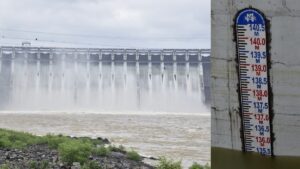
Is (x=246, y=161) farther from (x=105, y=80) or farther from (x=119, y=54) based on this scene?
(x=105, y=80)

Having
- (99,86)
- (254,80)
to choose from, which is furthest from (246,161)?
(99,86)

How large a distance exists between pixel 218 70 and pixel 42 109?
67450 millimetres

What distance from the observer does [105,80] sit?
2788 inches

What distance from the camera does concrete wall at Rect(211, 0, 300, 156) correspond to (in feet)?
10.5

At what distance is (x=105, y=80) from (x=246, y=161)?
6786cm

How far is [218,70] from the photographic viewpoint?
3422mm

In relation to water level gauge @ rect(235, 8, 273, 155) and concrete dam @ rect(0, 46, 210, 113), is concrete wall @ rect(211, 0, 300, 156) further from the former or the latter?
concrete dam @ rect(0, 46, 210, 113)

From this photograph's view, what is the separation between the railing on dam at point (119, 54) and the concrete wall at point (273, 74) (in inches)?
2524

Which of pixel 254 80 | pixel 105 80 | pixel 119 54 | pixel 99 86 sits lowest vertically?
pixel 254 80

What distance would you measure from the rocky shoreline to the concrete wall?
21.5 feet

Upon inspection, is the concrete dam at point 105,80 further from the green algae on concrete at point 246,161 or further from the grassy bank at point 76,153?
the green algae on concrete at point 246,161

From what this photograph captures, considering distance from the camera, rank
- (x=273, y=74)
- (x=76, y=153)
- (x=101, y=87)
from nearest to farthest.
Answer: (x=273, y=74) < (x=76, y=153) < (x=101, y=87)

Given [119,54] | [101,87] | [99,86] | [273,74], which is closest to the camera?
[273,74]

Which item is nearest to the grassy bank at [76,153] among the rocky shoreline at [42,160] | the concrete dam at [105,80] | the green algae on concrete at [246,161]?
the rocky shoreline at [42,160]
